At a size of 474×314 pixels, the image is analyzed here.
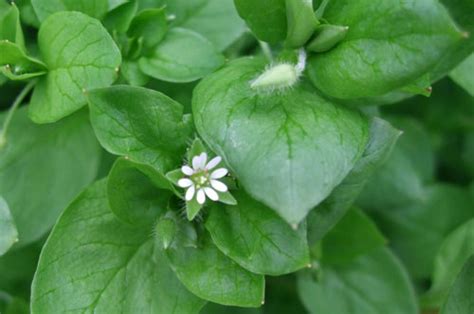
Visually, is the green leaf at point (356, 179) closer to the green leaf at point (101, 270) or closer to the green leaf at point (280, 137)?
the green leaf at point (280, 137)

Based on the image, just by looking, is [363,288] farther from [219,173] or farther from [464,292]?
[219,173]

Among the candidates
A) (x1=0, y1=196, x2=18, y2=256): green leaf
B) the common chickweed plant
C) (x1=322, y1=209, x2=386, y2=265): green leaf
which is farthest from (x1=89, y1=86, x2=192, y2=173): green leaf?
(x1=322, y1=209, x2=386, y2=265): green leaf

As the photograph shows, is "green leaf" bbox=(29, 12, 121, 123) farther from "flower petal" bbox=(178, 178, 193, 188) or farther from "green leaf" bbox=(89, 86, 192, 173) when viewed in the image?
"flower petal" bbox=(178, 178, 193, 188)

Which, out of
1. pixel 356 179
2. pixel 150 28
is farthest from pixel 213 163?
pixel 150 28

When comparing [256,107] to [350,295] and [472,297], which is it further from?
[350,295]

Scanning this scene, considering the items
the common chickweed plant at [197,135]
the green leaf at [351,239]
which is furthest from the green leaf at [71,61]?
the green leaf at [351,239]

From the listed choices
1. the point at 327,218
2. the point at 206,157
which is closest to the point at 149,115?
the point at 206,157
